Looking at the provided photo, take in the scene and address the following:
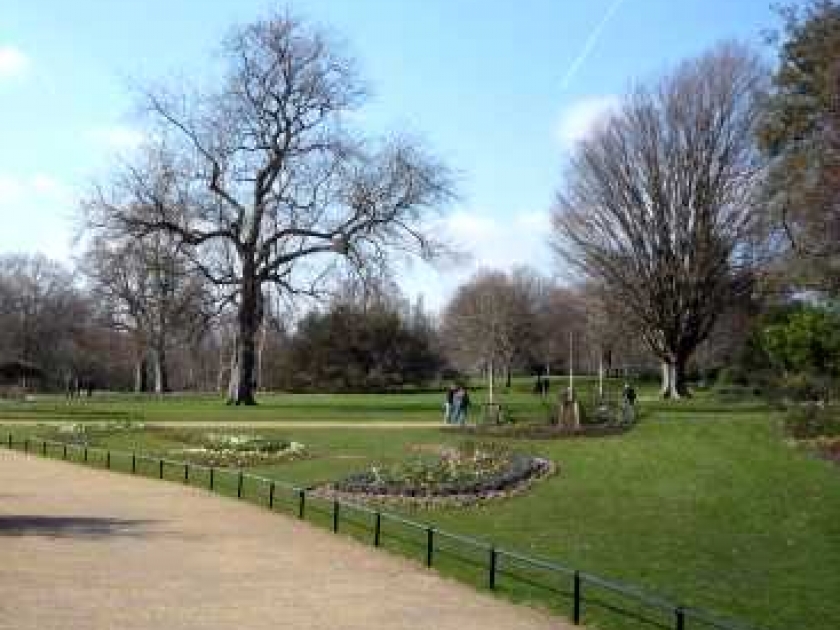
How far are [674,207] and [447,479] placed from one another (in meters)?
39.4

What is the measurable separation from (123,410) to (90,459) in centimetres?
2276

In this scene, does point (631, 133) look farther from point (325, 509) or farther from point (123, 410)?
point (325, 509)

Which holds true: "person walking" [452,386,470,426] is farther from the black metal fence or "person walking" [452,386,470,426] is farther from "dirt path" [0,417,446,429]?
the black metal fence

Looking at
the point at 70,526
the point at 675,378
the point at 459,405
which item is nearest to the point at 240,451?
the point at 459,405

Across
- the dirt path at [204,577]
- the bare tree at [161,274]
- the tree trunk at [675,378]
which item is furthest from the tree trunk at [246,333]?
the dirt path at [204,577]

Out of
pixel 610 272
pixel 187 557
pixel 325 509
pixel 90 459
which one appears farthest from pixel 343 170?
pixel 187 557

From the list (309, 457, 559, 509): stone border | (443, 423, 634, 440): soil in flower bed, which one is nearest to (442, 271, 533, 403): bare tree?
(443, 423, 634, 440): soil in flower bed

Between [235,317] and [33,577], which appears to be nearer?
[33,577]

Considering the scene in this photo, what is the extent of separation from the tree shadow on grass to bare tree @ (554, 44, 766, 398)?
44.9 meters

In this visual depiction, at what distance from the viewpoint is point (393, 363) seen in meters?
102

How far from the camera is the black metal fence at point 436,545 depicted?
13.8m

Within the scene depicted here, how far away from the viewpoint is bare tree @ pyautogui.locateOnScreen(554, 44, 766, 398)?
201 ft

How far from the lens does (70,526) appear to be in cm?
2102

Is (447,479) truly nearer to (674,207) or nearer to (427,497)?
(427,497)
